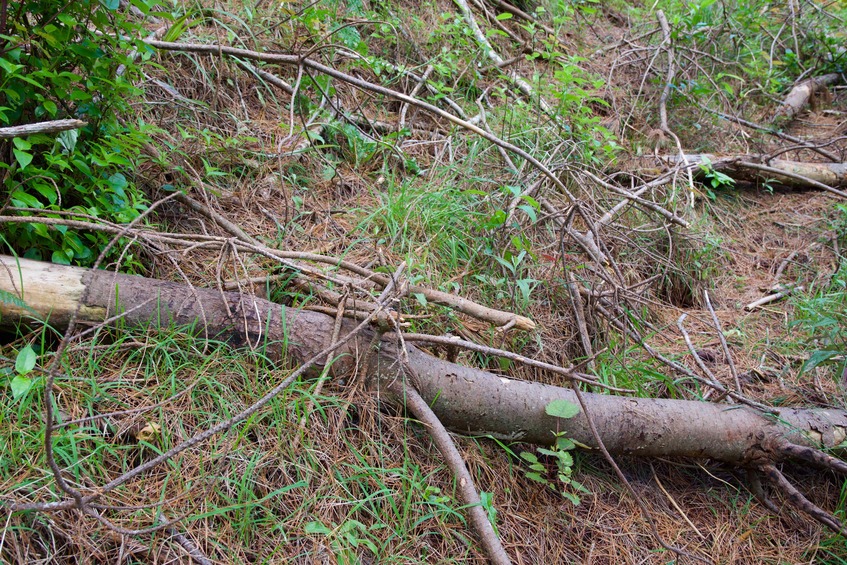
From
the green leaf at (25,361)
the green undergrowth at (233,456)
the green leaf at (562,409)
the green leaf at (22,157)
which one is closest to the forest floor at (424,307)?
the green undergrowth at (233,456)

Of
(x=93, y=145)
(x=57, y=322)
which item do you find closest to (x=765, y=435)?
(x=57, y=322)

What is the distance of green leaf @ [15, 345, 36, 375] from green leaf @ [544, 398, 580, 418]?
1720mm

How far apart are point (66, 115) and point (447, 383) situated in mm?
1757

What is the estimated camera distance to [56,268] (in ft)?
6.53

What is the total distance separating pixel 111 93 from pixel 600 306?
231cm

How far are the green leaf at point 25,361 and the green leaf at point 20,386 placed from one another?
22mm

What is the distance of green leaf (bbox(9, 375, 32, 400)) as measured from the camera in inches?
66.7

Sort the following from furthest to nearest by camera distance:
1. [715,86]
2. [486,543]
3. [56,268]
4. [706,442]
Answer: [715,86] → [706,442] → [56,268] → [486,543]

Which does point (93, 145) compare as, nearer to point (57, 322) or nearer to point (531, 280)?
point (57, 322)

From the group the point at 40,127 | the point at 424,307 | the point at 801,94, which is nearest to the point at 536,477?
the point at 424,307

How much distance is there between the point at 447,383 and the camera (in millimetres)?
2150

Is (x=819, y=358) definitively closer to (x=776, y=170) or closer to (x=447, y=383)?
(x=447, y=383)

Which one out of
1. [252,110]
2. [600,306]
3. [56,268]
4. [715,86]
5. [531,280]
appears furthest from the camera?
[715,86]

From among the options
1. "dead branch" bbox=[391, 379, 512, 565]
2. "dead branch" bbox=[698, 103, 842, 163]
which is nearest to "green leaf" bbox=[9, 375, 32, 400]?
"dead branch" bbox=[391, 379, 512, 565]
